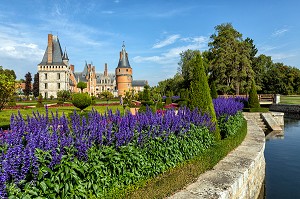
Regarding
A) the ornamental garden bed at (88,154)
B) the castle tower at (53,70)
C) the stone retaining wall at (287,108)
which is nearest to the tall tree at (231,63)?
the stone retaining wall at (287,108)

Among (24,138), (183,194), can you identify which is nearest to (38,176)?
(24,138)

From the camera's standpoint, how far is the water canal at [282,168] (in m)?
6.73

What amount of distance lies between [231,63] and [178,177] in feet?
106

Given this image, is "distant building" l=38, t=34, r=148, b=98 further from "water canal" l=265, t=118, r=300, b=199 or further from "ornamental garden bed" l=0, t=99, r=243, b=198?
"ornamental garden bed" l=0, t=99, r=243, b=198

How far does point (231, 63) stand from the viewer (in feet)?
110

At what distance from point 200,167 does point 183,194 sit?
1111 millimetres

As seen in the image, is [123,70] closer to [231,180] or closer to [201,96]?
[201,96]

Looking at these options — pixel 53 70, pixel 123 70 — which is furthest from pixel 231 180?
pixel 53 70

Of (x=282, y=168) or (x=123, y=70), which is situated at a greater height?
(x=123, y=70)

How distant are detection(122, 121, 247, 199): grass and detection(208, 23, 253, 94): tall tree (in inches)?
1152

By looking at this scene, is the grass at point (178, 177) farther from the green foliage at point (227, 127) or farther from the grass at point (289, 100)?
the grass at point (289, 100)

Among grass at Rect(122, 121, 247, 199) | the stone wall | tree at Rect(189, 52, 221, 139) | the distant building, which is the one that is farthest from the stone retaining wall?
the distant building

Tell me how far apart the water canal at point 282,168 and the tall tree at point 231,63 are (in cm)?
2128

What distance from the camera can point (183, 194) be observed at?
381 centimetres
